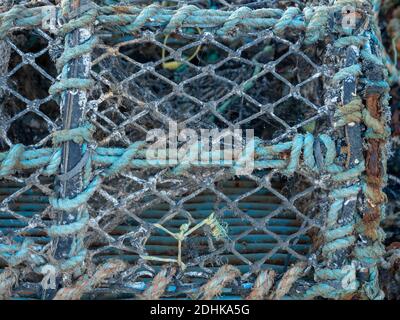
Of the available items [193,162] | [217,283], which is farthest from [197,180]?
[217,283]

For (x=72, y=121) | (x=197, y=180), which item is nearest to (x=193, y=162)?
(x=197, y=180)

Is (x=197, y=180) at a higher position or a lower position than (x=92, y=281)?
higher

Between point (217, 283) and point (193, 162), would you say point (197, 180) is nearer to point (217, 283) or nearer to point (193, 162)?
point (193, 162)

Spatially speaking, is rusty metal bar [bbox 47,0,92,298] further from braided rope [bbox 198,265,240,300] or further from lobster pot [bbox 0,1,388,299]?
braided rope [bbox 198,265,240,300]

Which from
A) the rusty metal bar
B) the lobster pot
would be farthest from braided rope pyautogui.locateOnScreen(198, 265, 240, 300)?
the rusty metal bar

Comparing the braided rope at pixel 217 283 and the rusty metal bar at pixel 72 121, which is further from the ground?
the rusty metal bar at pixel 72 121

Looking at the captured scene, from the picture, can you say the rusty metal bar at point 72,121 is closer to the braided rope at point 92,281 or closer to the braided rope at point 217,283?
the braided rope at point 92,281

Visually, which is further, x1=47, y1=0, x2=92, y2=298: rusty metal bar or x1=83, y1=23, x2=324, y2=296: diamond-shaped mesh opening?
x1=83, y1=23, x2=324, y2=296: diamond-shaped mesh opening

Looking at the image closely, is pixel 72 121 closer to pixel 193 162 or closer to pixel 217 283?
pixel 193 162

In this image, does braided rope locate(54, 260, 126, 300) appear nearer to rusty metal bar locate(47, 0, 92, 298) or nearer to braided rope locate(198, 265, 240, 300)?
rusty metal bar locate(47, 0, 92, 298)

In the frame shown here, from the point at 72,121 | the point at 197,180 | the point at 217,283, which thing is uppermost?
the point at 72,121

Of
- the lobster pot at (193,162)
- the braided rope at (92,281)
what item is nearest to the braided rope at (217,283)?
the lobster pot at (193,162)

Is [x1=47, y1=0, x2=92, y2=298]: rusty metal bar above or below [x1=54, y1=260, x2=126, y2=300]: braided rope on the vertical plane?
above

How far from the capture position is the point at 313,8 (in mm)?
1521
